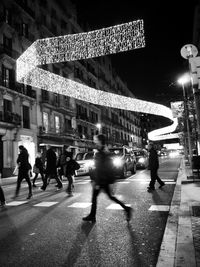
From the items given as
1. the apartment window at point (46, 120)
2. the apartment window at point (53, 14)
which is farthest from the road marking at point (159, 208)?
the apartment window at point (53, 14)

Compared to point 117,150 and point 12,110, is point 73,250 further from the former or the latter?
point 12,110

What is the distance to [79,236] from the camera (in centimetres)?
443

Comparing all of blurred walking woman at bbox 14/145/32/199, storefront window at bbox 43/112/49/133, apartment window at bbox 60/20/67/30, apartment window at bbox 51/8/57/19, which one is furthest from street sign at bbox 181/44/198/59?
apartment window at bbox 60/20/67/30

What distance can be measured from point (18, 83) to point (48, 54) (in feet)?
14.7

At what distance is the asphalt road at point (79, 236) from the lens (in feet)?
11.3

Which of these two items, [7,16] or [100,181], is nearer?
[100,181]

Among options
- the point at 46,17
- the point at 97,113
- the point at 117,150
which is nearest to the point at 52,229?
the point at 117,150

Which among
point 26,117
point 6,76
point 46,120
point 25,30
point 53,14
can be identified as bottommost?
point 26,117

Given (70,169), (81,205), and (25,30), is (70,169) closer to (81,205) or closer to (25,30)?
(81,205)

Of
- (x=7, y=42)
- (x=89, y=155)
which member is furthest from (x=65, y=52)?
(x=89, y=155)

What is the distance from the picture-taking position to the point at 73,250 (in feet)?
12.4

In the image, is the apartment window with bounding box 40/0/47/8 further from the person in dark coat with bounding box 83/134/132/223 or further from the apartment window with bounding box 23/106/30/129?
the person in dark coat with bounding box 83/134/132/223

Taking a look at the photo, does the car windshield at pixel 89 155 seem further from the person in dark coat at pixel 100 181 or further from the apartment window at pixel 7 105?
the person in dark coat at pixel 100 181

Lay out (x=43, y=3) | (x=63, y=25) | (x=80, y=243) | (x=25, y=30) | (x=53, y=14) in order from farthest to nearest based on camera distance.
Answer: (x=63, y=25)
(x=53, y=14)
(x=43, y=3)
(x=25, y=30)
(x=80, y=243)
